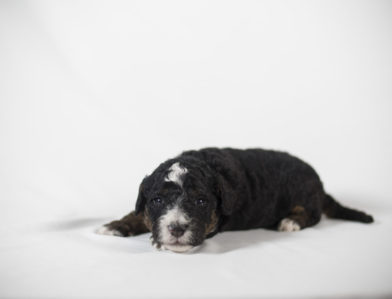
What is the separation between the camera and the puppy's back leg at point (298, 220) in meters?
5.20

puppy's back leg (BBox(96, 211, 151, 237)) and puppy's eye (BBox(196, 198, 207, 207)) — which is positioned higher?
puppy's eye (BBox(196, 198, 207, 207))

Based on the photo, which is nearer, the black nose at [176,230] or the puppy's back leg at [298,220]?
the black nose at [176,230]

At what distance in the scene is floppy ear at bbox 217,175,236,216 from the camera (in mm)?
4543

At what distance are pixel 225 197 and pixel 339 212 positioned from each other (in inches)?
79.5

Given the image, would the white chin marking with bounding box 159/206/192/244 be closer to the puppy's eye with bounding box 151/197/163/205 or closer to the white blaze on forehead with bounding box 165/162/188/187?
the puppy's eye with bounding box 151/197/163/205

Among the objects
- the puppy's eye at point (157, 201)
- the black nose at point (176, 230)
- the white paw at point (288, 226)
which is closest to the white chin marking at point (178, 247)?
the black nose at point (176, 230)

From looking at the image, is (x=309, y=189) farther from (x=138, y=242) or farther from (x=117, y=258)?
(x=117, y=258)

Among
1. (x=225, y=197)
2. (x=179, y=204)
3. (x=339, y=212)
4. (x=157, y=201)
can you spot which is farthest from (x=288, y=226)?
(x=157, y=201)

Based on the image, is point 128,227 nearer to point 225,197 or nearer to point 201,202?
point 201,202

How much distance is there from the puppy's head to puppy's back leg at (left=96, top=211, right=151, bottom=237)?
0.30 metres

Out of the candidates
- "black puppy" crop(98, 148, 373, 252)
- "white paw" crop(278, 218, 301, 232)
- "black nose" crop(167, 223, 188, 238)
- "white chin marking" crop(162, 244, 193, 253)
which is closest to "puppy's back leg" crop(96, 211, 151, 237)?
"black puppy" crop(98, 148, 373, 252)

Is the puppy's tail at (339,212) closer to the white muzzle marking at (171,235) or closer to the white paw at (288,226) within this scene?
the white paw at (288,226)

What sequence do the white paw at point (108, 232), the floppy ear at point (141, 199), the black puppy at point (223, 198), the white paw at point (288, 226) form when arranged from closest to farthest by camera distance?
the black puppy at point (223, 198), the floppy ear at point (141, 199), the white paw at point (108, 232), the white paw at point (288, 226)

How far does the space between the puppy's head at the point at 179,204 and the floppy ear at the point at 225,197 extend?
2.5 inches
